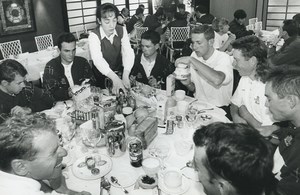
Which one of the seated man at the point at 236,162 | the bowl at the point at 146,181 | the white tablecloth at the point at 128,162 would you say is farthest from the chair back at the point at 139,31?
the seated man at the point at 236,162

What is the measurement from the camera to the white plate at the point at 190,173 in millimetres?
1741

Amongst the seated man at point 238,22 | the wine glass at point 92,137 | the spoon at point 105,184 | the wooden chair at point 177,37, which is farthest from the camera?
the wooden chair at point 177,37

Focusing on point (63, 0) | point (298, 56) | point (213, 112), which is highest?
point (63, 0)

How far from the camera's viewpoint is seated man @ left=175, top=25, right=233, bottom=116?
9.64ft

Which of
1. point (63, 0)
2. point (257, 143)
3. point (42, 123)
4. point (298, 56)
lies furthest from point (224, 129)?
point (63, 0)

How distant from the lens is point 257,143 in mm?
1155

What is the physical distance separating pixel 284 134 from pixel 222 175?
3.40ft

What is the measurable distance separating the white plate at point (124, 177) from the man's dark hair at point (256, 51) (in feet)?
4.88

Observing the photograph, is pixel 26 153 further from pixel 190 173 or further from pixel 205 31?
pixel 205 31

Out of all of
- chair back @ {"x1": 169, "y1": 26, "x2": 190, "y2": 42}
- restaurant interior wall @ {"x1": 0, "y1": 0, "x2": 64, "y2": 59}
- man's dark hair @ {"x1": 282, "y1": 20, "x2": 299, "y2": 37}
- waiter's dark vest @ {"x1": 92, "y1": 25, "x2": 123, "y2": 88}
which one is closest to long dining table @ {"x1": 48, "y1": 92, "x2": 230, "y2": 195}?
waiter's dark vest @ {"x1": 92, "y1": 25, "x2": 123, "y2": 88}

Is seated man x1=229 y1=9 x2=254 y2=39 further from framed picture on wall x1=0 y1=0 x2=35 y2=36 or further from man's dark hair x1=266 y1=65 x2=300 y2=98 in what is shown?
framed picture on wall x1=0 y1=0 x2=35 y2=36

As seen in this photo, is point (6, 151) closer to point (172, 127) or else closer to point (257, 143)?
point (257, 143)

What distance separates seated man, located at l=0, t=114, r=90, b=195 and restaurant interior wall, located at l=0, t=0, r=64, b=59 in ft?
21.0

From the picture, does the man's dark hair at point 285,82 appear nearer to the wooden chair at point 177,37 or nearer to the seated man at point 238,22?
the seated man at point 238,22
